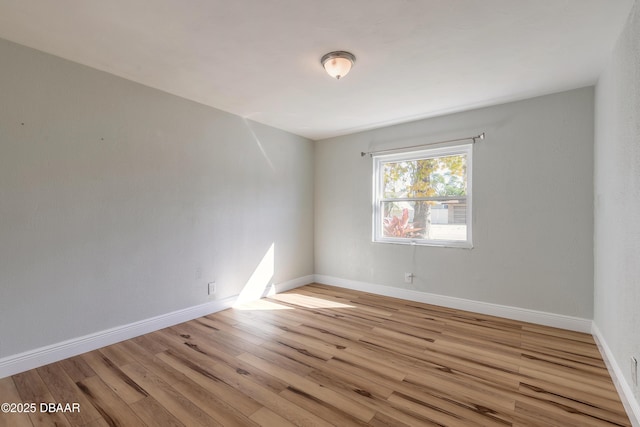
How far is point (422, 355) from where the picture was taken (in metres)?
2.40

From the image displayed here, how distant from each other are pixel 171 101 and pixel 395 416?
335cm

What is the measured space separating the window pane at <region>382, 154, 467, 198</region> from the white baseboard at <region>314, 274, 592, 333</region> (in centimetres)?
129

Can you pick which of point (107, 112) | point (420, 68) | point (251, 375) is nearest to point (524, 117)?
point (420, 68)

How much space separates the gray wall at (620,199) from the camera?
1.68 metres

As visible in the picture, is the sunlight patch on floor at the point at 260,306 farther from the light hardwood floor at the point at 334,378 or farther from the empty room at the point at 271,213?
the light hardwood floor at the point at 334,378

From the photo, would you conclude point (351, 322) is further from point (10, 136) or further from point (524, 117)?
point (10, 136)

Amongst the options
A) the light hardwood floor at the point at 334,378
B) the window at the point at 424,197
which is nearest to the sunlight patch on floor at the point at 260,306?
the light hardwood floor at the point at 334,378

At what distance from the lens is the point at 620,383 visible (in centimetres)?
193

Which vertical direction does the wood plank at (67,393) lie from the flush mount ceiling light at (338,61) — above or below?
below

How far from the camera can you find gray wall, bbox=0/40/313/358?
7.15ft

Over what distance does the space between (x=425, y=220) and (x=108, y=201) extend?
3.50 metres

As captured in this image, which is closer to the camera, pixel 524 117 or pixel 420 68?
pixel 420 68

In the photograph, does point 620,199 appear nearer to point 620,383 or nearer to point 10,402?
point 620,383

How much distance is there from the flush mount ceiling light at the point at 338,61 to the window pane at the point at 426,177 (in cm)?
198
